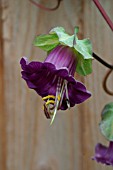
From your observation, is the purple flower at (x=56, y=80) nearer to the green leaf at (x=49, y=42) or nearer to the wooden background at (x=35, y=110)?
the green leaf at (x=49, y=42)

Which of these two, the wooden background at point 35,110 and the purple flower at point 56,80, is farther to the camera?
the wooden background at point 35,110

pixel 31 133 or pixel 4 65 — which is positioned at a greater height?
pixel 4 65

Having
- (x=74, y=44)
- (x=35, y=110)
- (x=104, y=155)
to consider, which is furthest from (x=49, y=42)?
(x=35, y=110)

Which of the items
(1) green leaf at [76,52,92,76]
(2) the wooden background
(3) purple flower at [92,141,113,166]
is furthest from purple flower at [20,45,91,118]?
(2) the wooden background

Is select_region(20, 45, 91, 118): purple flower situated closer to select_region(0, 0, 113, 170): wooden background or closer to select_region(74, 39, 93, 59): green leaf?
select_region(74, 39, 93, 59): green leaf

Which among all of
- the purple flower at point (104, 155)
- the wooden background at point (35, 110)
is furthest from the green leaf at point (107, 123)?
the wooden background at point (35, 110)

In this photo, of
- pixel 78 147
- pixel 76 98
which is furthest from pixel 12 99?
pixel 76 98

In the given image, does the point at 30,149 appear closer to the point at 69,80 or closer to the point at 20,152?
the point at 20,152
